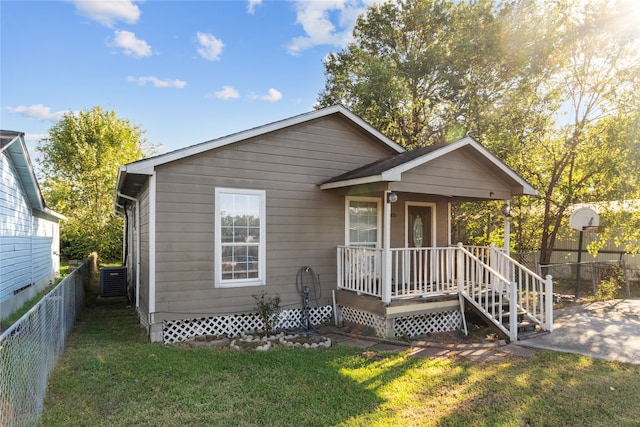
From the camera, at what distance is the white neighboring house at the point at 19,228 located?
27.0 ft

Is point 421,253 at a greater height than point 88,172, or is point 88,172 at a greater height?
point 88,172

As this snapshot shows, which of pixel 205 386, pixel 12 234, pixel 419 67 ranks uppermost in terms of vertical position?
pixel 419 67

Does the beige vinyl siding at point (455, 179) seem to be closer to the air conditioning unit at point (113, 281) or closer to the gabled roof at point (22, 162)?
the gabled roof at point (22, 162)

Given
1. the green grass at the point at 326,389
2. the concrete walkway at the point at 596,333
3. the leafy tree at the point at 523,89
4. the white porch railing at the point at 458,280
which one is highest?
the leafy tree at the point at 523,89

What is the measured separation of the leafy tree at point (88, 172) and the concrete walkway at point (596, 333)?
18.0 m

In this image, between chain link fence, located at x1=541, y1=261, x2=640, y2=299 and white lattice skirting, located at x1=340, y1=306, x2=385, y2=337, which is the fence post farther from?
chain link fence, located at x1=541, y1=261, x2=640, y2=299

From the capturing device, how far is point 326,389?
4762 millimetres

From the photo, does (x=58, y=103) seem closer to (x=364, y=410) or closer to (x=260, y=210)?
(x=260, y=210)

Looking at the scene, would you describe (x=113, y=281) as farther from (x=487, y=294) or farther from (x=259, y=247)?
(x=487, y=294)

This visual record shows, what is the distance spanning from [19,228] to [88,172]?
54.0 ft

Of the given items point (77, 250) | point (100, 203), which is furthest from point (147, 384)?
point (100, 203)

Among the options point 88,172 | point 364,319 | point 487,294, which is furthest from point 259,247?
point 88,172

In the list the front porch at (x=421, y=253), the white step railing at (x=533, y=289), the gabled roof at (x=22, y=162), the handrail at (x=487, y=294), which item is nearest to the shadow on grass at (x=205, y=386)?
the front porch at (x=421, y=253)

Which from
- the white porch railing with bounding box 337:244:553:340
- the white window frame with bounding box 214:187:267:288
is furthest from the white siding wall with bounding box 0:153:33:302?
the white porch railing with bounding box 337:244:553:340
